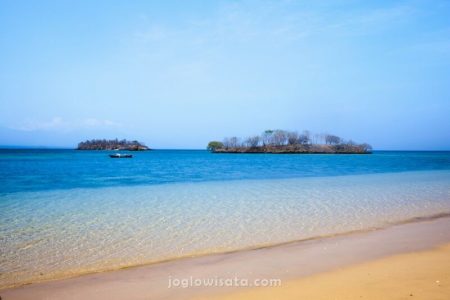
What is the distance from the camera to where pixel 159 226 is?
8.98 meters

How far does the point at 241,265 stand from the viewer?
229 inches

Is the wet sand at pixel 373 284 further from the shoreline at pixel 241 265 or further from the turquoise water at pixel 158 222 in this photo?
the turquoise water at pixel 158 222

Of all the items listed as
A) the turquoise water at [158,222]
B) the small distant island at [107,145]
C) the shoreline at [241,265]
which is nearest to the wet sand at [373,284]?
the shoreline at [241,265]

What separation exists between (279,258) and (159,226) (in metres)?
4.12

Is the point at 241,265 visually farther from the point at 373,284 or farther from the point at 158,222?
the point at 158,222

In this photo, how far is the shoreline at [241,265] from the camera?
4766 mm

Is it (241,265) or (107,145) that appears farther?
(107,145)

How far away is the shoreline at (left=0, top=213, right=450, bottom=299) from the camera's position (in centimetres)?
477

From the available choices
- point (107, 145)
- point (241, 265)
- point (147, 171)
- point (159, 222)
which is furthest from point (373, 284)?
point (107, 145)

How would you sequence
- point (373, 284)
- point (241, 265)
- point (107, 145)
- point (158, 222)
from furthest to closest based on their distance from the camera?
point (107, 145) → point (158, 222) → point (241, 265) → point (373, 284)

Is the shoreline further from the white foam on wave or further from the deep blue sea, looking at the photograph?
the deep blue sea

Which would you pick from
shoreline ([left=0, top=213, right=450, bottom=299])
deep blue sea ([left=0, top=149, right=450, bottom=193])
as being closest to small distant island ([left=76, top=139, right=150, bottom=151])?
deep blue sea ([left=0, top=149, right=450, bottom=193])

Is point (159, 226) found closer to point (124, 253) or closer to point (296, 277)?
point (124, 253)

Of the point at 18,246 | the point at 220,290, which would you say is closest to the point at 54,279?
the point at 18,246
